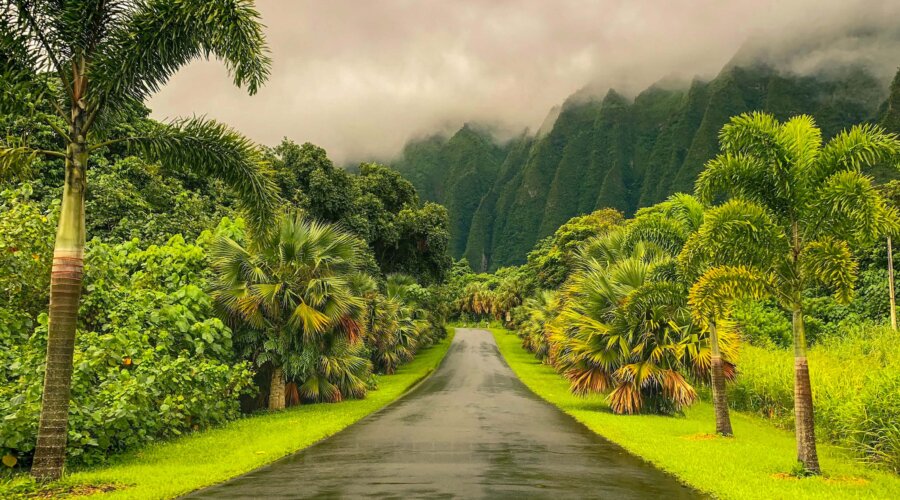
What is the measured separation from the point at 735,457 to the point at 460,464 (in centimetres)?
526

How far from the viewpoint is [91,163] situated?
24.5 m

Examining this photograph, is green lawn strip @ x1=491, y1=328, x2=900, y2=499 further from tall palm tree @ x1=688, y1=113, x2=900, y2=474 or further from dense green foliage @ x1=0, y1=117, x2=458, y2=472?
dense green foliage @ x1=0, y1=117, x2=458, y2=472

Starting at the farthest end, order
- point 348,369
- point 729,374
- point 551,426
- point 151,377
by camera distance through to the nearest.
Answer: point 348,369 → point 729,374 → point 551,426 → point 151,377

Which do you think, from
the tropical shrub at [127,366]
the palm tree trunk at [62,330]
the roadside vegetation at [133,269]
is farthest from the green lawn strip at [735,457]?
the palm tree trunk at [62,330]

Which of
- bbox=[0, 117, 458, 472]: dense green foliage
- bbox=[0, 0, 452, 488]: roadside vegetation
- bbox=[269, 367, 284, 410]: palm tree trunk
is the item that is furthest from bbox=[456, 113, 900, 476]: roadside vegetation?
bbox=[269, 367, 284, 410]: palm tree trunk

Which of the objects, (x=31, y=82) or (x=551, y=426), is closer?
(x=31, y=82)

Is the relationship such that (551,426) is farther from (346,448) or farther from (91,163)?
(91,163)

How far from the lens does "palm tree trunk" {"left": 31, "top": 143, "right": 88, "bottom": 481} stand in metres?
8.81

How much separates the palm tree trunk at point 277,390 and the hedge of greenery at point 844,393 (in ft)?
49.4

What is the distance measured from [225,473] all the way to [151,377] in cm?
245

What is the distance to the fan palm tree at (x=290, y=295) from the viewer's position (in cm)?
1853

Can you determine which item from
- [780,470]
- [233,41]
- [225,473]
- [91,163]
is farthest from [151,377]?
[91,163]

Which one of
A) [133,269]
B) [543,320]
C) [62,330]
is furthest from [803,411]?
[543,320]

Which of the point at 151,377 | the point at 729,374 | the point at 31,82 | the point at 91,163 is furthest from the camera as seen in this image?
the point at 91,163
